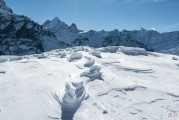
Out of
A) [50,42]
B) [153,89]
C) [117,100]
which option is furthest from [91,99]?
[50,42]

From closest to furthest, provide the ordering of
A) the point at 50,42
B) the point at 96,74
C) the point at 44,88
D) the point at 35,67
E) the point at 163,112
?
the point at 163,112 < the point at 44,88 < the point at 96,74 < the point at 35,67 < the point at 50,42

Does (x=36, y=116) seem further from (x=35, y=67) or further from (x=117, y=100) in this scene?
(x=35, y=67)

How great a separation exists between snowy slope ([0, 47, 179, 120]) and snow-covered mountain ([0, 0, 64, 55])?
118m

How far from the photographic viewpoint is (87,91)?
410 inches

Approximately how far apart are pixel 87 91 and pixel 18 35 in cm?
13659

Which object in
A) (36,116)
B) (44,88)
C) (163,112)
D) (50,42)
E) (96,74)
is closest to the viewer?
(36,116)

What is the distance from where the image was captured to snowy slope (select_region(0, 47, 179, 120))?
8719 mm

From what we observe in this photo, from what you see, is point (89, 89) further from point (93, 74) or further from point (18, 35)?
point (18, 35)

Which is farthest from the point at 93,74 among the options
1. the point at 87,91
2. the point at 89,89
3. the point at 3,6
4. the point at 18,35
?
the point at 3,6

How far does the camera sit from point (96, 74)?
12.0 m

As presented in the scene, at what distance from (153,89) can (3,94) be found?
17.4 ft

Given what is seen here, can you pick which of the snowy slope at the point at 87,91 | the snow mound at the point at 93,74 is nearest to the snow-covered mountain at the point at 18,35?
the snowy slope at the point at 87,91

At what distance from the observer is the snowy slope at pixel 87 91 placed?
8.72 metres

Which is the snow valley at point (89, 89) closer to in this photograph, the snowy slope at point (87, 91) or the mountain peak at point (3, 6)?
the snowy slope at point (87, 91)
